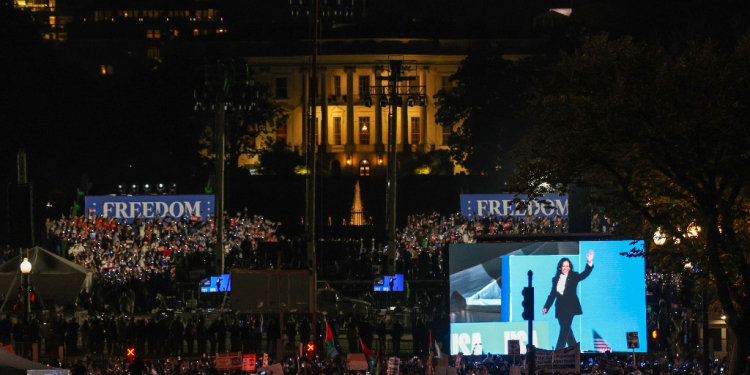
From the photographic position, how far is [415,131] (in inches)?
4134

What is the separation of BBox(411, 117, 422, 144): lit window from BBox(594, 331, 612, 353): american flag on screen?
253 ft

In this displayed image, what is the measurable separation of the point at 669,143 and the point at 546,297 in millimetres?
6435

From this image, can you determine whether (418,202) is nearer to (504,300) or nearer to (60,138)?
(60,138)

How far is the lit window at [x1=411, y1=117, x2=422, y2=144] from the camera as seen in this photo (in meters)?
104

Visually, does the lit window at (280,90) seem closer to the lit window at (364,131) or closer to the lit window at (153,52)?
the lit window at (364,131)

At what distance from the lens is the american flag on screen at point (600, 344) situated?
27.1 meters

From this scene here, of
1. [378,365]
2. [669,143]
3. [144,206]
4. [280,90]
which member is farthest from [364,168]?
[669,143]

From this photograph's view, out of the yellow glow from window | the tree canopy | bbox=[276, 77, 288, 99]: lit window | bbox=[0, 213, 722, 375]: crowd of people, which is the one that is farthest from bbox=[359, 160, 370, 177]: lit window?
the tree canopy

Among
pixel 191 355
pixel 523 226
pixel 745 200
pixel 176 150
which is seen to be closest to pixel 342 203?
pixel 176 150

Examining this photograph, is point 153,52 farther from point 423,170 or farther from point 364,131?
point 423,170

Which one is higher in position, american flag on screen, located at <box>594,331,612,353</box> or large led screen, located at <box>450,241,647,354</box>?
large led screen, located at <box>450,241,647,354</box>

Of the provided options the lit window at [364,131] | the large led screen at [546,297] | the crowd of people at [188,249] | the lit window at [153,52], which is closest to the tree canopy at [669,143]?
the large led screen at [546,297]

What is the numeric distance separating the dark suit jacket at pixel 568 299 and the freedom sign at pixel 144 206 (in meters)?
17.1

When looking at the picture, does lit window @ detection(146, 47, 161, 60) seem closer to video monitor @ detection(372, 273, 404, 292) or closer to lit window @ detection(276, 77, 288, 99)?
lit window @ detection(276, 77, 288, 99)
